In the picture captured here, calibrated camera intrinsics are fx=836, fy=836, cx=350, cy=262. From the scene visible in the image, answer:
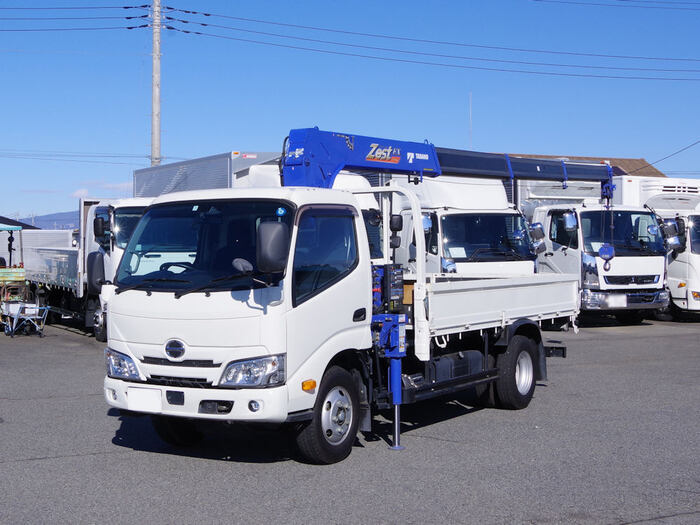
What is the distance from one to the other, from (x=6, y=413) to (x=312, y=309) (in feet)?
14.5

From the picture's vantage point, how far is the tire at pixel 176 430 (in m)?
7.43

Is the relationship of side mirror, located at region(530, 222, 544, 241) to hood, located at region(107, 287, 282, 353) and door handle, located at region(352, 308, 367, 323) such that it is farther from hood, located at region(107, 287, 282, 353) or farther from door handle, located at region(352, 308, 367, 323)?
hood, located at region(107, 287, 282, 353)

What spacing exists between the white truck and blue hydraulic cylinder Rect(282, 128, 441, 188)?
9.39 metres

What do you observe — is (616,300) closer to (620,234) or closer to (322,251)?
(620,234)

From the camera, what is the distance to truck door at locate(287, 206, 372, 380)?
652cm

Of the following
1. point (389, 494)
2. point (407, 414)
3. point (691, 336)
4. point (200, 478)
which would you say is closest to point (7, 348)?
point (407, 414)

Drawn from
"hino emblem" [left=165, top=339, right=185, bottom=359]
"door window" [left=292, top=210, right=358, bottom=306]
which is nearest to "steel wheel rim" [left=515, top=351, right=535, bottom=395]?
"door window" [left=292, top=210, right=358, bottom=306]

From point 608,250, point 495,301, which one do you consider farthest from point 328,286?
point 608,250

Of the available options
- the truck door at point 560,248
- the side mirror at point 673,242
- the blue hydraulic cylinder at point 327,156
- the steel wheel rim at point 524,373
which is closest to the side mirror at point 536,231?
the truck door at point 560,248

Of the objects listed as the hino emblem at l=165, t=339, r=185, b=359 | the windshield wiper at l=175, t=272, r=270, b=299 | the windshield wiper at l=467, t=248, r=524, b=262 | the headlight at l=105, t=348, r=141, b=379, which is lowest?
the headlight at l=105, t=348, r=141, b=379

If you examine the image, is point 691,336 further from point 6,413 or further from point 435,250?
point 6,413

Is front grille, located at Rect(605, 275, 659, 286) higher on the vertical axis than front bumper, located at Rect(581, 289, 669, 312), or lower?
higher

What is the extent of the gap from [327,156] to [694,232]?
1233 centimetres

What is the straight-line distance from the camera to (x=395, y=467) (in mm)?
6922
